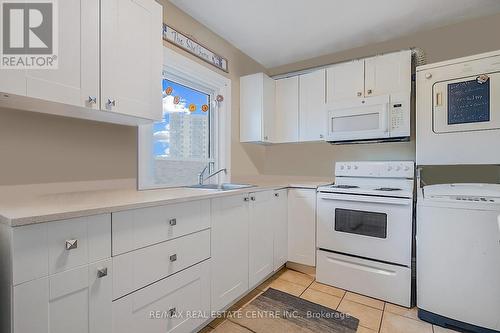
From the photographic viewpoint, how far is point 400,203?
74.0 inches

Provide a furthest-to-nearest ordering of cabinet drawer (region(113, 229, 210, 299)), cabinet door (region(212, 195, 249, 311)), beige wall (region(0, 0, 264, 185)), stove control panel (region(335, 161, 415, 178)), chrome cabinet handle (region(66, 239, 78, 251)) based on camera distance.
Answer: stove control panel (region(335, 161, 415, 178)) < cabinet door (region(212, 195, 249, 311)) < beige wall (region(0, 0, 264, 185)) < cabinet drawer (region(113, 229, 210, 299)) < chrome cabinet handle (region(66, 239, 78, 251))

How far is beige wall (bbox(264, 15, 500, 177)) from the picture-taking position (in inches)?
88.7

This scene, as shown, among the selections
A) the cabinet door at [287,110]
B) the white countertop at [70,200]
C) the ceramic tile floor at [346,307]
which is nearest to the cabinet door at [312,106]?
the cabinet door at [287,110]

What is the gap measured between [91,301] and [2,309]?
260mm

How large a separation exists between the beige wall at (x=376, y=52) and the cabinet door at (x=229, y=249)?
1.46 m

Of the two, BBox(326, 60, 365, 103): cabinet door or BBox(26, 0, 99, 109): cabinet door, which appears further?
BBox(326, 60, 365, 103): cabinet door

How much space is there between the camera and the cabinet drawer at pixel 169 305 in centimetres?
109

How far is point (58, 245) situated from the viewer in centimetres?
88

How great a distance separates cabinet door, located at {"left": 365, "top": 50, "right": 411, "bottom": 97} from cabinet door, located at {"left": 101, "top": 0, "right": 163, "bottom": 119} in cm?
193

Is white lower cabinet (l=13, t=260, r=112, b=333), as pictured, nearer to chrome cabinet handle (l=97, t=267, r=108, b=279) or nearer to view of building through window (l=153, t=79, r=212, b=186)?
chrome cabinet handle (l=97, t=267, r=108, b=279)

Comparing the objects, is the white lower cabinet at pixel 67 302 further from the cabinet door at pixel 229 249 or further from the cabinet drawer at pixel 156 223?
the cabinet door at pixel 229 249

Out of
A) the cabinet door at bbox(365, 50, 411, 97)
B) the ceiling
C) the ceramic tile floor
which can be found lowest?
the ceramic tile floor

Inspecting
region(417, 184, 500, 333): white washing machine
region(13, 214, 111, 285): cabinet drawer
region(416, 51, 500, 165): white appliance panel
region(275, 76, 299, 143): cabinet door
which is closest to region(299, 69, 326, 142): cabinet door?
region(275, 76, 299, 143): cabinet door

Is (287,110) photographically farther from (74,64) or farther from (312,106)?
(74,64)
